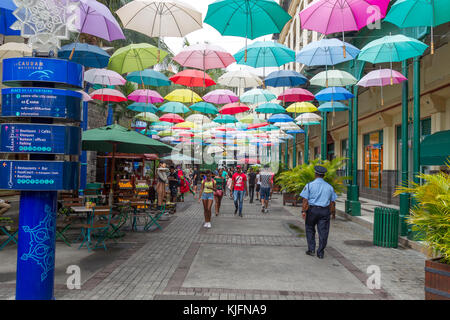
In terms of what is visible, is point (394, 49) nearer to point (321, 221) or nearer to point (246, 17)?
point (246, 17)

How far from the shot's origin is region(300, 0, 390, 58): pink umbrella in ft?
27.7

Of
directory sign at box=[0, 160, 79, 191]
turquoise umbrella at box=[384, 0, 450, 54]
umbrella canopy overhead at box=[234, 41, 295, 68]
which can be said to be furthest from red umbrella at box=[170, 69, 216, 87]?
directory sign at box=[0, 160, 79, 191]

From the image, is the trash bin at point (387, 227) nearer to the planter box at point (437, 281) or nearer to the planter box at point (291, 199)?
the planter box at point (437, 281)

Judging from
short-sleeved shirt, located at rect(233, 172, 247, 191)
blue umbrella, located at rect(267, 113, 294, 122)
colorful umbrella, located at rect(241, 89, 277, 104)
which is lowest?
short-sleeved shirt, located at rect(233, 172, 247, 191)

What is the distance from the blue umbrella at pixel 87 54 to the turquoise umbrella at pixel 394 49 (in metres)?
8.08

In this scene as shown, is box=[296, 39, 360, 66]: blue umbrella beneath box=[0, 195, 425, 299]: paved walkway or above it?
above

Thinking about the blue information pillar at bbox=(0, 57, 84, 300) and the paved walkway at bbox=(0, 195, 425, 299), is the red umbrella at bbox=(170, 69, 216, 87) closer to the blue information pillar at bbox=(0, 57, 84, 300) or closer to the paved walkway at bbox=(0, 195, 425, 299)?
the paved walkway at bbox=(0, 195, 425, 299)

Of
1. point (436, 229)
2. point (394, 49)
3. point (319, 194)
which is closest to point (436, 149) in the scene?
Answer: point (394, 49)

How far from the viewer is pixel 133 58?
1259cm

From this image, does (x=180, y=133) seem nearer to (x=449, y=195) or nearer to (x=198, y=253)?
(x=198, y=253)

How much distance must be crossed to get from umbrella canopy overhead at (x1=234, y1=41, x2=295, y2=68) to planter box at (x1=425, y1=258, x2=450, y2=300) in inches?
350

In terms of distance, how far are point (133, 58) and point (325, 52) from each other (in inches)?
250
